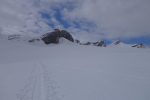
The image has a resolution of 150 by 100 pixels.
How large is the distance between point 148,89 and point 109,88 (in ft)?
5.05

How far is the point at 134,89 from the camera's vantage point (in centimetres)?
575

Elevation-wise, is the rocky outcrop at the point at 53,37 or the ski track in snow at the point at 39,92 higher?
the rocky outcrop at the point at 53,37

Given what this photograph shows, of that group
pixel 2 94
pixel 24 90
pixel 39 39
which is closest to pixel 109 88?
pixel 24 90

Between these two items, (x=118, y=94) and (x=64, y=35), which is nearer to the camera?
(x=118, y=94)

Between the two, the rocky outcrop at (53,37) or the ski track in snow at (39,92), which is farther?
the rocky outcrop at (53,37)

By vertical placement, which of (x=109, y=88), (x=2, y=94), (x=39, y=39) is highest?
(x=39, y=39)

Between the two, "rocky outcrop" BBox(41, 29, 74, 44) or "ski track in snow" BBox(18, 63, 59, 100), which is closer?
"ski track in snow" BBox(18, 63, 59, 100)

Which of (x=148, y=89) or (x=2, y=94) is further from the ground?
(x=148, y=89)

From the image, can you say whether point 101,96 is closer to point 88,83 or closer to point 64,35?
point 88,83

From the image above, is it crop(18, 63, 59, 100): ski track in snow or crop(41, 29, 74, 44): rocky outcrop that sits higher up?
crop(41, 29, 74, 44): rocky outcrop

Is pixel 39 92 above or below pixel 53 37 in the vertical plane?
below

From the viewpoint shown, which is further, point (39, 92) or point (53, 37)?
point (53, 37)

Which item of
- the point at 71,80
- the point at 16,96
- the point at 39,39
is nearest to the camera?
the point at 16,96

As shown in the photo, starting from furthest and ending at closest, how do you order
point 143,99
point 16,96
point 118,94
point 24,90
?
point 24,90 → point 16,96 → point 118,94 → point 143,99
